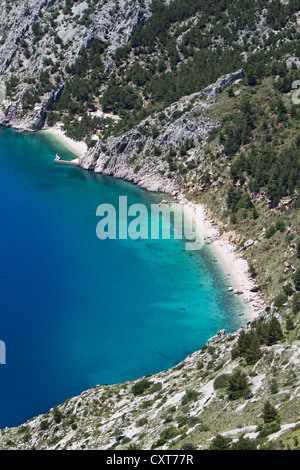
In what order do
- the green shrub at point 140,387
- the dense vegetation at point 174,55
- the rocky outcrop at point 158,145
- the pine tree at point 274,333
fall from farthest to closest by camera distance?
the dense vegetation at point 174,55, the rocky outcrop at point 158,145, the green shrub at point 140,387, the pine tree at point 274,333

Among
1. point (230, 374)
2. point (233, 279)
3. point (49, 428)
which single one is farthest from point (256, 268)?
point (49, 428)

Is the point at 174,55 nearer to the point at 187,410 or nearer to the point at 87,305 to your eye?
the point at 87,305

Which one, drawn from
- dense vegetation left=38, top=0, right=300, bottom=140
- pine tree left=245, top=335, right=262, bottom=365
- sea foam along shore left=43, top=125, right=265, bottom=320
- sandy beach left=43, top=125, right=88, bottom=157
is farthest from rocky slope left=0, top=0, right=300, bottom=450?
sandy beach left=43, top=125, right=88, bottom=157

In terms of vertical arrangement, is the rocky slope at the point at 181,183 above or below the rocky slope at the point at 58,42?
below

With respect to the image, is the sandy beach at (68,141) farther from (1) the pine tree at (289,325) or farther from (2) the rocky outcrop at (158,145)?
(1) the pine tree at (289,325)

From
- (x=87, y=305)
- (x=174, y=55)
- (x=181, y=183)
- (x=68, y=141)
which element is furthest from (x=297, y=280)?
(x=174, y=55)

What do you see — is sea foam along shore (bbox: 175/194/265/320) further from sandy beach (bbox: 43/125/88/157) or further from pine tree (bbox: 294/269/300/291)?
sandy beach (bbox: 43/125/88/157)

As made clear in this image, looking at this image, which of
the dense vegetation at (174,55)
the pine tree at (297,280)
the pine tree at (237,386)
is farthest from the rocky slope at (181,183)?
the pine tree at (297,280)
